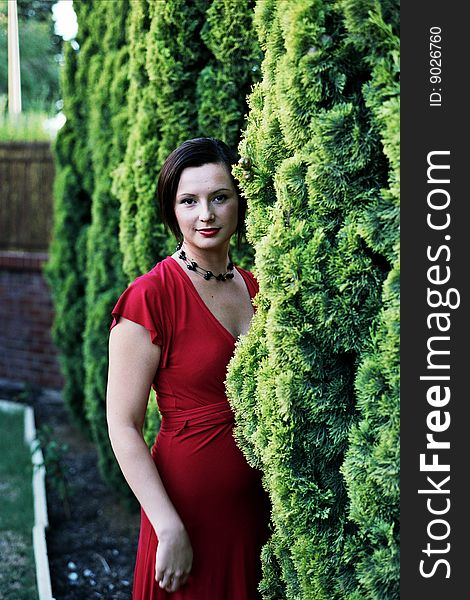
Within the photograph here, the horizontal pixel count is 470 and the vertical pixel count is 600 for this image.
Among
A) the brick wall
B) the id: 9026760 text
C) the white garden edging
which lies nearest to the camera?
the id: 9026760 text

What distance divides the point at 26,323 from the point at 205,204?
762cm

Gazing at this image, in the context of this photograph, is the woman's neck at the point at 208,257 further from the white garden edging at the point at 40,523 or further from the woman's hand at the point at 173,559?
the white garden edging at the point at 40,523

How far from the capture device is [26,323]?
31.0 ft

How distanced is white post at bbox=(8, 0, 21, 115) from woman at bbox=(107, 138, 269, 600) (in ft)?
27.8

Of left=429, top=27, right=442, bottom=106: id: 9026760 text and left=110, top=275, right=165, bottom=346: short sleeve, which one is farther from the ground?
left=429, top=27, right=442, bottom=106: id: 9026760 text

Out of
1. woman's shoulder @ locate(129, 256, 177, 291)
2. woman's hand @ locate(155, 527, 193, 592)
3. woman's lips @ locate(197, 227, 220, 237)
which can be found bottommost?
woman's hand @ locate(155, 527, 193, 592)

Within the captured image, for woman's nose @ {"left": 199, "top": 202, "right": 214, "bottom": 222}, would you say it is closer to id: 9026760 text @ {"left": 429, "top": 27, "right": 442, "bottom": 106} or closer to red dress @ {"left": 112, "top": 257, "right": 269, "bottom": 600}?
red dress @ {"left": 112, "top": 257, "right": 269, "bottom": 600}

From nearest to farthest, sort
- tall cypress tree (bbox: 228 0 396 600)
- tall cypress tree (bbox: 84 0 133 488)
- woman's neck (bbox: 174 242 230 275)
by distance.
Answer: tall cypress tree (bbox: 228 0 396 600), woman's neck (bbox: 174 242 230 275), tall cypress tree (bbox: 84 0 133 488)

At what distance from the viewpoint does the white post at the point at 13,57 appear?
9736 mm

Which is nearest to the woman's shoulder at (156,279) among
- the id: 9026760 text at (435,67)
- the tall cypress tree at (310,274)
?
the tall cypress tree at (310,274)

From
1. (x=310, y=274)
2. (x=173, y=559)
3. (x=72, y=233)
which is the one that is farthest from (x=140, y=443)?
(x=72, y=233)

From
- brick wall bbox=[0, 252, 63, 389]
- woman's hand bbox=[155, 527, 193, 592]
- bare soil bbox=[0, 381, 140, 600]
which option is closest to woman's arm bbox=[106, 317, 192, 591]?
woman's hand bbox=[155, 527, 193, 592]

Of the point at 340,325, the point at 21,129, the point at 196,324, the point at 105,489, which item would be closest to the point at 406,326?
the point at 340,325

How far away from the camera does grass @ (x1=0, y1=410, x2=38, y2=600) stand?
4203 millimetres
